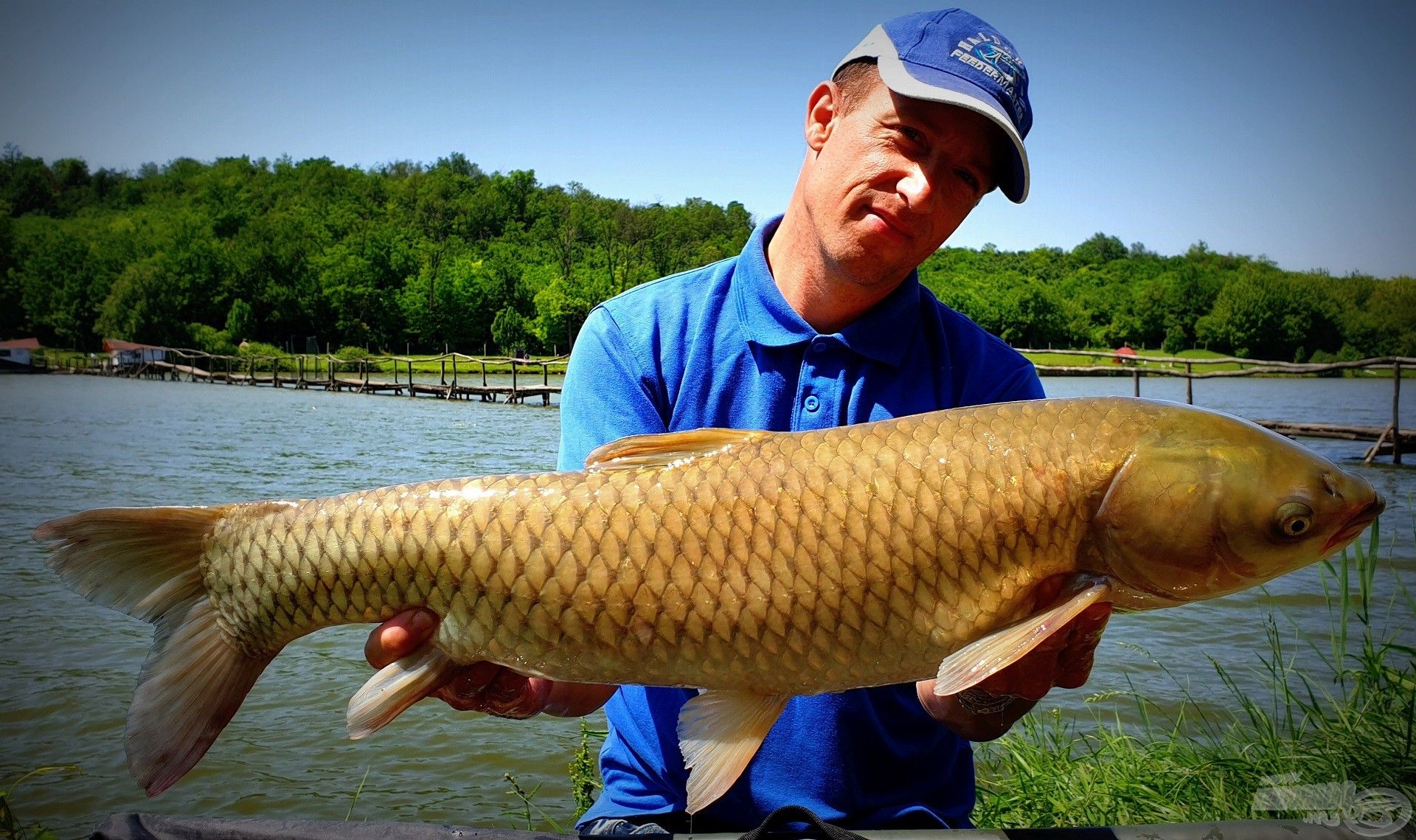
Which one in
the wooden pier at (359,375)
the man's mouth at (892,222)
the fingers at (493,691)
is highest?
Answer: the man's mouth at (892,222)

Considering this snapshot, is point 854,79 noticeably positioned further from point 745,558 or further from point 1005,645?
point 1005,645

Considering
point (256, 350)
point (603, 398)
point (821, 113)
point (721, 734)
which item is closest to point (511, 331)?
point (256, 350)

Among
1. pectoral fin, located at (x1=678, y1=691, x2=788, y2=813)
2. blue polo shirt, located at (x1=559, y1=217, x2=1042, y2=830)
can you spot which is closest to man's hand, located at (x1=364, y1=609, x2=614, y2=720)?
blue polo shirt, located at (x1=559, y1=217, x2=1042, y2=830)

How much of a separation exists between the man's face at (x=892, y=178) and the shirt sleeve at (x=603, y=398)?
1.58 ft

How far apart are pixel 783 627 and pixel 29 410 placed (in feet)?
120

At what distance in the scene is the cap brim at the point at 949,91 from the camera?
1.92 meters

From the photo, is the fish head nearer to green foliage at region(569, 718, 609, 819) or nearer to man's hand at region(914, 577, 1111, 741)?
man's hand at region(914, 577, 1111, 741)

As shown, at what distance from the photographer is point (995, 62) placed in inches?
79.0

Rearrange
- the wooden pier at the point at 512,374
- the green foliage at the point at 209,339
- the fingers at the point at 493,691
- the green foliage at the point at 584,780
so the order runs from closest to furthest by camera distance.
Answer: the fingers at the point at 493,691
the green foliage at the point at 584,780
the wooden pier at the point at 512,374
the green foliage at the point at 209,339

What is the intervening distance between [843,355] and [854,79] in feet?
1.93

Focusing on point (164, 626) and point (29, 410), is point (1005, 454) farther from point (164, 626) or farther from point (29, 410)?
point (29, 410)

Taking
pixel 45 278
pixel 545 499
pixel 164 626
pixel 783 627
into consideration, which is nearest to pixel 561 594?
pixel 545 499

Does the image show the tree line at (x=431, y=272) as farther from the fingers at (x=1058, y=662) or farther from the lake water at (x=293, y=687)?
the fingers at (x=1058, y=662)

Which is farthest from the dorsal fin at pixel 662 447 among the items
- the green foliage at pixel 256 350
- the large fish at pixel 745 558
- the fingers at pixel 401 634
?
the green foliage at pixel 256 350
